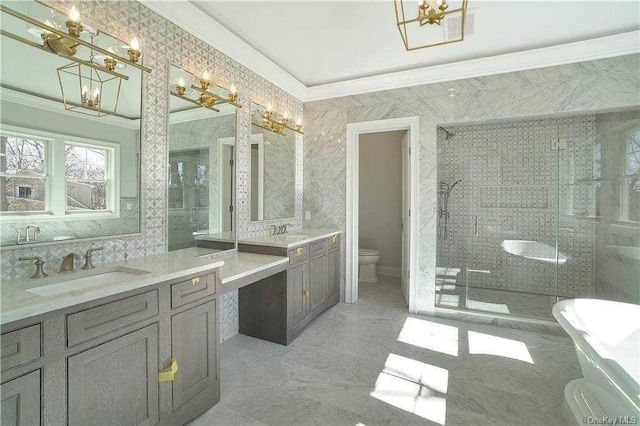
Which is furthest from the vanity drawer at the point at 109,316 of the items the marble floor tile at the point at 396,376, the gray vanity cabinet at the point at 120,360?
the marble floor tile at the point at 396,376

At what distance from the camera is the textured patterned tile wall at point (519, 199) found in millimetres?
3604

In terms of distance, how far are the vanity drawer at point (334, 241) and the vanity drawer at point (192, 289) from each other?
1852 mm

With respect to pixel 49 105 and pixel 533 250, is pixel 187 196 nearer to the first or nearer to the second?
pixel 49 105

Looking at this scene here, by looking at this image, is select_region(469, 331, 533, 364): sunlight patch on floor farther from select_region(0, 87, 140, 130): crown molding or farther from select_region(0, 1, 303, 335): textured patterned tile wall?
select_region(0, 87, 140, 130): crown molding

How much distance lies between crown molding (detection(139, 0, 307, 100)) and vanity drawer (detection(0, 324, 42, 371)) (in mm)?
2096

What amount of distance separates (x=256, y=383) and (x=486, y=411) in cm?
155

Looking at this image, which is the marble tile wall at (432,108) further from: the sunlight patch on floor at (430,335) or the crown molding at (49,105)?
the crown molding at (49,105)

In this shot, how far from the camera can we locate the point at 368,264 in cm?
477

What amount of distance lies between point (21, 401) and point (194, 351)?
30.6 inches

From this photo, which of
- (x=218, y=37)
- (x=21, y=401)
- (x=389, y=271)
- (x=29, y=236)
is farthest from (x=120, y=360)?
(x=389, y=271)

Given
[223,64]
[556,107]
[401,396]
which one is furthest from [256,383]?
[556,107]

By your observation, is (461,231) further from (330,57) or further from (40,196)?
(40,196)

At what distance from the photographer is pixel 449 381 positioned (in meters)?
2.17

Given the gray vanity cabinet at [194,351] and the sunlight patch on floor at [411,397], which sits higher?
the gray vanity cabinet at [194,351]
